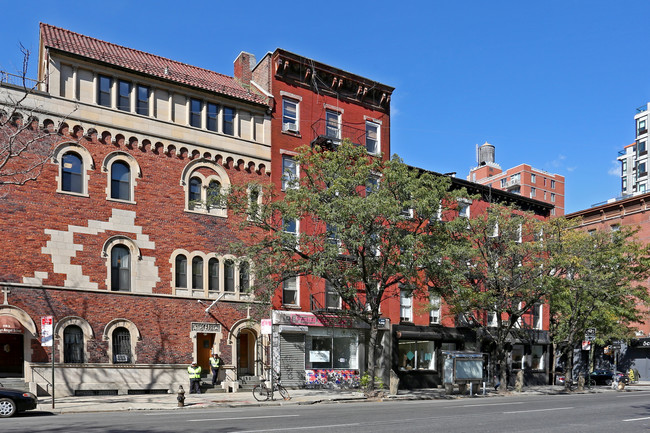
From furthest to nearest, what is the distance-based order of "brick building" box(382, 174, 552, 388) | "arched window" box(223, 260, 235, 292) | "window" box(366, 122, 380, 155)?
1. "window" box(366, 122, 380, 155)
2. "brick building" box(382, 174, 552, 388)
3. "arched window" box(223, 260, 235, 292)

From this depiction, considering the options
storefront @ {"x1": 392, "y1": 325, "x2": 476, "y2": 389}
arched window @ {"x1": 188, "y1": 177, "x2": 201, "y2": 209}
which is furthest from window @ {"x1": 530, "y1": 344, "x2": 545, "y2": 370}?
arched window @ {"x1": 188, "y1": 177, "x2": 201, "y2": 209}

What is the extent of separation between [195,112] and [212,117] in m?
0.94

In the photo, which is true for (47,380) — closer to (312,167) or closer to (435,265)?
(312,167)

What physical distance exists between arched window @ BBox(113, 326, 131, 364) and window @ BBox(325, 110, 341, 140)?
15466 mm

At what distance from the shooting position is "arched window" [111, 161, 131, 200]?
89.2ft

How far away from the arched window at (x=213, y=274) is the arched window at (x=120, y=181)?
4.99 metres

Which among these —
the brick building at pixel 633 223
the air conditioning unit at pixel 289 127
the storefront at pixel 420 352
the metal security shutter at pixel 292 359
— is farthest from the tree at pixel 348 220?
the brick building at pixel 633 223

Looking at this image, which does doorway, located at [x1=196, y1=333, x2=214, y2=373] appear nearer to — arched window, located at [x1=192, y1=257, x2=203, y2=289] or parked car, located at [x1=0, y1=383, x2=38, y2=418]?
arched window, located at [x1=192, y1=257, x2=203, y2=289]

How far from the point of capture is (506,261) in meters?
32.8

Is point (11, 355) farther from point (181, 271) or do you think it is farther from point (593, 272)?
point (593, 272)

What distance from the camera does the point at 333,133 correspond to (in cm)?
3494

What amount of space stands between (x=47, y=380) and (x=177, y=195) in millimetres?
9638

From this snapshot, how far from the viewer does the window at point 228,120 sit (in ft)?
102

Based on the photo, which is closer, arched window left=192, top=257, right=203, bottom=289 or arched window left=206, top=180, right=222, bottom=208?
arched window left=206, top=180, right=222, bottom=208
